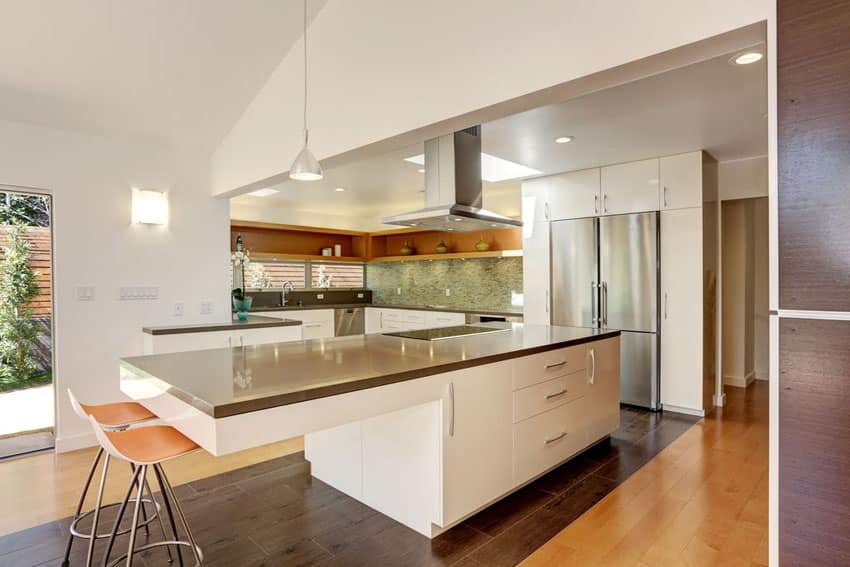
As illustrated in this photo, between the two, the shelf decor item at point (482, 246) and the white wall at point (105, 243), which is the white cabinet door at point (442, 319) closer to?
the shelf decor item at point (482, 246)

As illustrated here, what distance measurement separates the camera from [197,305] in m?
4.01

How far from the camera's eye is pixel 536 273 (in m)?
4.95

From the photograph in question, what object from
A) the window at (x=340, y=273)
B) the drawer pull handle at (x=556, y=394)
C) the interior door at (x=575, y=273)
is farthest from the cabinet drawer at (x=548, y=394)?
the window at (x=340, y=273)

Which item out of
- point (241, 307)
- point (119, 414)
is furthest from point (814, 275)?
point (241, 307)

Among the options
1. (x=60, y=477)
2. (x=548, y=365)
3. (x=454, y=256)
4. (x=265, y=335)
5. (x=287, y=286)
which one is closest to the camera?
(x=548, y=365)

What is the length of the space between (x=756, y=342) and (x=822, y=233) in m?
5.33

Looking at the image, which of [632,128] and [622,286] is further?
[622,286]

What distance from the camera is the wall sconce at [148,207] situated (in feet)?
11.9

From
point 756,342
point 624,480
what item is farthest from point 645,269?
point 756,342

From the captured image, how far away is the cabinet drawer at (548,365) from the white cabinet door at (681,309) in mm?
1637

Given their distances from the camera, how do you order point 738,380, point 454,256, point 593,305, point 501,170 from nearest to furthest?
point 593,305 < point 501,170 < point 738,380 < point 454,256

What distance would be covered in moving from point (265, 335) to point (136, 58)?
2.17 meters

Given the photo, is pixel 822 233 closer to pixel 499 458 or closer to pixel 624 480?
pixel 499 458

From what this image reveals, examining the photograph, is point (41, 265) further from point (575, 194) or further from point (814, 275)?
Answer: point (575, 194)
